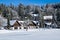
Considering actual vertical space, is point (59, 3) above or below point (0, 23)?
above

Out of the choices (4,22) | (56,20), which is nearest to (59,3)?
(56,20)

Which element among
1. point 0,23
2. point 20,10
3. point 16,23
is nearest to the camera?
point 0,23

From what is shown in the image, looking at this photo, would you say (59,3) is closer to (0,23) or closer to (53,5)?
(53,5)

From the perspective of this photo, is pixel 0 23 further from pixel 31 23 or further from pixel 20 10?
pixel 20 10

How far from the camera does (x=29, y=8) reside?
15738 centimetres

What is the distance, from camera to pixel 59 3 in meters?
146

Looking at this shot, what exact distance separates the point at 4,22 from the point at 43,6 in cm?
10667

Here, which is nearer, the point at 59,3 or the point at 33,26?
the point at 33,26

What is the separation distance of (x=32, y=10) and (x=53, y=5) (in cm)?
1825

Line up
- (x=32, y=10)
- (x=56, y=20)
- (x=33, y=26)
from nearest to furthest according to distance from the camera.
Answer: (x=33, y=26) → (x=56, y=20) → (x=32, y=10)

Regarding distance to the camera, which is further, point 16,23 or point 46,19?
point 46,19

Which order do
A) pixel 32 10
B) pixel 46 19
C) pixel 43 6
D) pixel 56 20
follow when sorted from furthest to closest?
pixel 43 6, pixel 32 10, pixel 46 19, pixel 56 20

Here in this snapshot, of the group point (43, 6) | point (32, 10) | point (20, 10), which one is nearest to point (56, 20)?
point (20, 10)

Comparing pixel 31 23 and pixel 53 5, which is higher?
pixel 53 5
